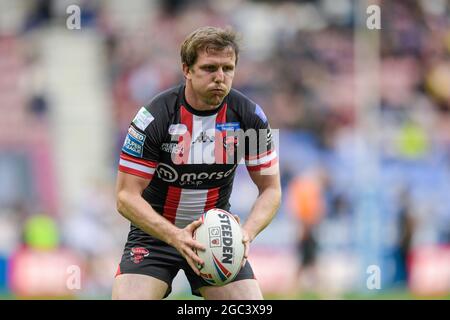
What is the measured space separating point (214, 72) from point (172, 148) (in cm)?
64

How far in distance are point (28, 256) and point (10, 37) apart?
4975mm

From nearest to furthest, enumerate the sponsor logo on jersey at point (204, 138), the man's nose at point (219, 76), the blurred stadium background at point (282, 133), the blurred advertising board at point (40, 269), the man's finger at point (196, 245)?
the man's finger at point (196, 245) → the man's nose at point (219, 76) → the sponsor logo on jersey at point (204, 138) → the blurred advertising board at point (40, 269) → the blurred stadium background at point (282, 133)

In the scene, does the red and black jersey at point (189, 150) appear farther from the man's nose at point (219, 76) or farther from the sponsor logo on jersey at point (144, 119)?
the man's nose at point (219, 76)

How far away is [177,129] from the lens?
7172mm

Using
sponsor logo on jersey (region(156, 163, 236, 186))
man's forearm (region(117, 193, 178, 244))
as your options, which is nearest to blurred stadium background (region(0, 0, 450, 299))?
sponsor logo on jersey (region(156, 163, 236, 186))

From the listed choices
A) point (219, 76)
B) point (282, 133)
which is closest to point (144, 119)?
point (219, 76)

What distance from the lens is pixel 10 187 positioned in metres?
18.2

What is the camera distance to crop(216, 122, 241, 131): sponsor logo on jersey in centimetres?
725

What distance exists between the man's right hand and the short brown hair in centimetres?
116

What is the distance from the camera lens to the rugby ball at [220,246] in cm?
680

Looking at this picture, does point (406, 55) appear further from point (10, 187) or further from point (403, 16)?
point (10, 187)

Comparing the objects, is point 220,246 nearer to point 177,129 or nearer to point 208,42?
point 177,129

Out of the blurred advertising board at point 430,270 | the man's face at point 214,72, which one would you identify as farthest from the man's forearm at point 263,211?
the blurred advertising board at point 430,270

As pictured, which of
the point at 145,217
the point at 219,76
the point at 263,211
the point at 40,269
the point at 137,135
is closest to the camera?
the point at 219,76
